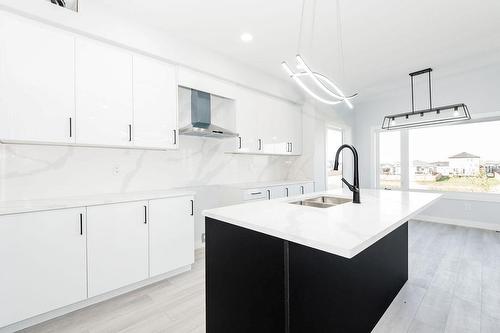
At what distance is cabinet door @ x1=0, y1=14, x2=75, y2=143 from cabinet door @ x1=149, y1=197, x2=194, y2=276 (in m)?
1.04

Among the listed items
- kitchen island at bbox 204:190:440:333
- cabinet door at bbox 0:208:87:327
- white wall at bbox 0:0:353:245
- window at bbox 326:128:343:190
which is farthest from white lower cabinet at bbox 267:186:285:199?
cabinet door at bbox 0:208:87:327

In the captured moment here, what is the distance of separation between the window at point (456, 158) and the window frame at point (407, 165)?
75 mm

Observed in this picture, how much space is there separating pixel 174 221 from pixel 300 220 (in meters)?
1.68

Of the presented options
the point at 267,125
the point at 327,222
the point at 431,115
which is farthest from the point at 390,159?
the point at 327,222

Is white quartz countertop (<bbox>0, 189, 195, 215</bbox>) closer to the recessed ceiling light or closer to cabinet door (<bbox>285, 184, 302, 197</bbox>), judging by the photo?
the recessed ceiling light

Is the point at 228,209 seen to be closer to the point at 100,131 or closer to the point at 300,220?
the point at 300,220

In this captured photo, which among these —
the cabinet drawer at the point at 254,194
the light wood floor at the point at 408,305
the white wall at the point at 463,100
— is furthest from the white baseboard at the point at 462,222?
the cabinet drawer at the point at 254,194

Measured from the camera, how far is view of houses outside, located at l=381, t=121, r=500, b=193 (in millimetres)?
4312

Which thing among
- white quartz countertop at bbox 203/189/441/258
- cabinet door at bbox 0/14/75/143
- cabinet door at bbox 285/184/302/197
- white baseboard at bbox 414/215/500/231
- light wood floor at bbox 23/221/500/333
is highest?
cabinet door at bbox 0/14/75/143

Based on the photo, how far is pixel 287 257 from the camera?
1143 millimetres

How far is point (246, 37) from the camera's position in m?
2.90

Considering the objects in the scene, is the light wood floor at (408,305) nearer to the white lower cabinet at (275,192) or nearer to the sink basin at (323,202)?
the sink basin at (323,202)

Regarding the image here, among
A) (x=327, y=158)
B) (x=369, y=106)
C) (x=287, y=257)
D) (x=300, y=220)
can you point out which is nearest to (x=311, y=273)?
(x=287, y=257)

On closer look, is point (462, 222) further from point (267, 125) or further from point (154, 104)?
point (154, 104)
